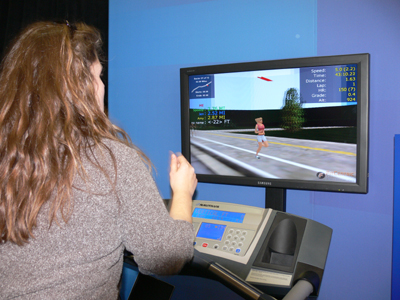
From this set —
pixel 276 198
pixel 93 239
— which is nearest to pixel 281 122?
pixel 276 198

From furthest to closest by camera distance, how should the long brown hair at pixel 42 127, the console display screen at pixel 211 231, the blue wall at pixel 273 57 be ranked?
the blue wall at pixel 273 57
the console display screen at pixel 211 231
the long brown hair at pixel 42 127

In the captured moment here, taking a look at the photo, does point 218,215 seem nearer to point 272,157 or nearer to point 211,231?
point 211,231

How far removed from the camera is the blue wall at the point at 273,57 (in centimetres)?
149

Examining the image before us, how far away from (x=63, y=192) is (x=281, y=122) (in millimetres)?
1094

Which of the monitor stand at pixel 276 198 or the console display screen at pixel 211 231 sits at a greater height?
the monitor stand at pixel 276 198

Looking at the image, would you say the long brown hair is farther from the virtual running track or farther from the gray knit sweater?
the virtual running track

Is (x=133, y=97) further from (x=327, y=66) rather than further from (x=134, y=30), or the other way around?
(x=327, y=66)

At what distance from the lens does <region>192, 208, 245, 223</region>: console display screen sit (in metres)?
1.39

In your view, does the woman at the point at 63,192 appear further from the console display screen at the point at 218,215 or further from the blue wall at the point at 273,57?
the blue wall at the point at 273,57

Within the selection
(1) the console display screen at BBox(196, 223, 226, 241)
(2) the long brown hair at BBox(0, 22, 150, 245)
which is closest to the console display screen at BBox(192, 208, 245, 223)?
(1) the console display screen at BBox(196, 223, 226, 241)

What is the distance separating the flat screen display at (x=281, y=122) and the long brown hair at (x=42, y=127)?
3.00 ft

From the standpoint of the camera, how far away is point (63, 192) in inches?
27.1

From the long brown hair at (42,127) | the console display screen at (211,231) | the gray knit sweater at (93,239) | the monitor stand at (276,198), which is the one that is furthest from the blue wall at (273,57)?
the long brown hair at (42,127)

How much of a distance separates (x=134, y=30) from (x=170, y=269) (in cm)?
173
